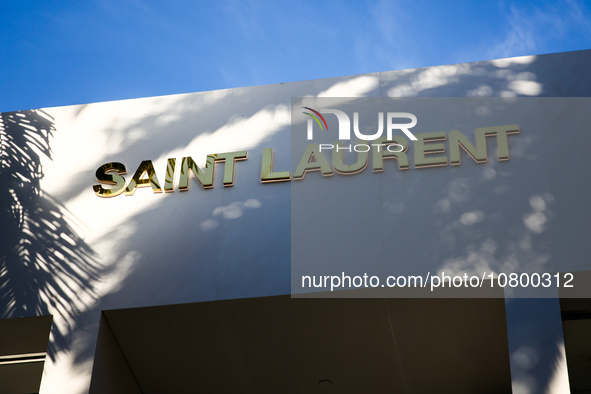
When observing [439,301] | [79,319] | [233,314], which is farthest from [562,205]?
[79,319]

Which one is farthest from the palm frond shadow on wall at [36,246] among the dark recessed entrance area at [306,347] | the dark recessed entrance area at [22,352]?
the dark recessed entrance area at [306,347]

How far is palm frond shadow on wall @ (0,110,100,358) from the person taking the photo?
6.55m

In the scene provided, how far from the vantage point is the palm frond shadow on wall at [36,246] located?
258 inches

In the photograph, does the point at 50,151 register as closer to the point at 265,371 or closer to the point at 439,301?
the point at 265,371

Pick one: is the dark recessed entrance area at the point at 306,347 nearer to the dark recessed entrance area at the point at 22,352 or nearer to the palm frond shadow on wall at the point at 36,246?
the palm frond shadow on wall at the point at 36,246

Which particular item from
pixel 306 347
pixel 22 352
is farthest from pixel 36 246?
pixel 306 347

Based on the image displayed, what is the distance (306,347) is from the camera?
6.62 meters

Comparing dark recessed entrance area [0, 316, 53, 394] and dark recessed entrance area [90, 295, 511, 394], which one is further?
dark recessed entrance area [0, 316, 53, 394]

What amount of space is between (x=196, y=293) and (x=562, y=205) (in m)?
3.34

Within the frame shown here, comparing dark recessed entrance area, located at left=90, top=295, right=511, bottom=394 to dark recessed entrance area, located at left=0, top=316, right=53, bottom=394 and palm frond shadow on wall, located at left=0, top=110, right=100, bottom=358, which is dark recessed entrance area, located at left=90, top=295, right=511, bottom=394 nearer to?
palm frond shadow on wall, located at left=0, top=110, right=100, bottom=358

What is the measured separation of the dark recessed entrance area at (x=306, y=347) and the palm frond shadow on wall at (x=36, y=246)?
48 centimetres

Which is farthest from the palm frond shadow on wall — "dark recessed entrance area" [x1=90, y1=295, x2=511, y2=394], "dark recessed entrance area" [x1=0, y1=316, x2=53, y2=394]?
"dark recessed entrance area" [x1=90, y1=295, x2=511, y2=394]

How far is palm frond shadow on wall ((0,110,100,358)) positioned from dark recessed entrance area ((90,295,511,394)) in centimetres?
48

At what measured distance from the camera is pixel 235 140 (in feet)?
22.9
